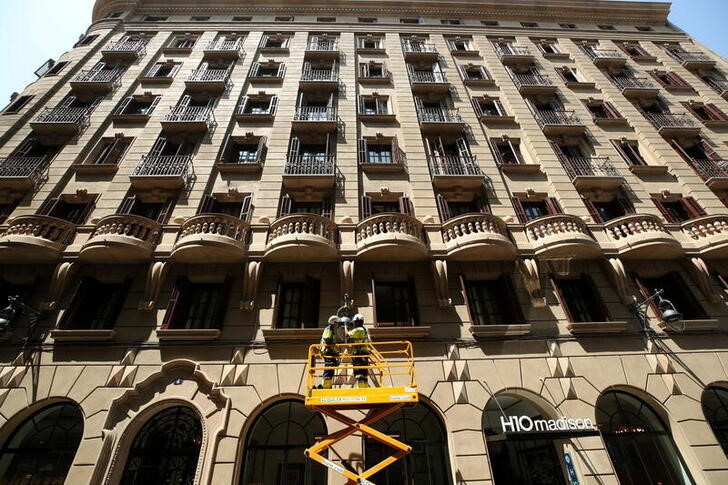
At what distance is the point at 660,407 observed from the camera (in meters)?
9.50

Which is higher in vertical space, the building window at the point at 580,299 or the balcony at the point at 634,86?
the balcony at the point at 634,86

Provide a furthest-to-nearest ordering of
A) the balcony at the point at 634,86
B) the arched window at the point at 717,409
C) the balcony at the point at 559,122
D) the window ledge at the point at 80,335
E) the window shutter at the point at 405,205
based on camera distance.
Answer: the balcony at the point at 634,86 < the balcony at the point at 559,122 < the window shutter at the point at 405,205 < the window ledge at the point at 80,335 < the arched window at the point at 717,409

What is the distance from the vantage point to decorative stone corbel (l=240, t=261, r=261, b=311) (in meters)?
10.6

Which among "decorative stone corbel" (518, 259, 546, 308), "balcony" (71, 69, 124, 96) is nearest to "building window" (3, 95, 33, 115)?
"balcony" (71, 69, 124, 96)

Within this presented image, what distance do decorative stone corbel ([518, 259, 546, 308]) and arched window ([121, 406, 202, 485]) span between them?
36.7 ft

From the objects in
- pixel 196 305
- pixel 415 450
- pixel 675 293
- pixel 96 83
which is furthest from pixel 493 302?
pixel 96 83

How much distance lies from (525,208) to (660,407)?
26.3ft

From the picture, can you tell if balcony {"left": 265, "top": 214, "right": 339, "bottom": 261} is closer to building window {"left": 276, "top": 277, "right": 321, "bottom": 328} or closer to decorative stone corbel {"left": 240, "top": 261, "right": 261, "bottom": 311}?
decorative stone corbel {"left": 240, "top": 261, "right": 261, "bottom": 311}

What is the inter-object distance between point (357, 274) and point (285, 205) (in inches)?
172

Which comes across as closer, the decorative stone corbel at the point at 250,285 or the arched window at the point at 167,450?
the arched window at the point at 167,450

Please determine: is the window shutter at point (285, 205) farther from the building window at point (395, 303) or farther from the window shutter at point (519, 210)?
the window shutter at point (519, 210)

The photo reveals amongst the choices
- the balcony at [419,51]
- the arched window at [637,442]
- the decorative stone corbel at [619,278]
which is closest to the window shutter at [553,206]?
the decorative stone corbel at [619,278]

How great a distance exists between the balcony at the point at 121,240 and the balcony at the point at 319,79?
11.3 m

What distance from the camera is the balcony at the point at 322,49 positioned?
2083 cm
